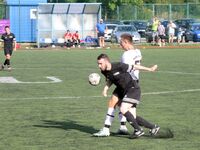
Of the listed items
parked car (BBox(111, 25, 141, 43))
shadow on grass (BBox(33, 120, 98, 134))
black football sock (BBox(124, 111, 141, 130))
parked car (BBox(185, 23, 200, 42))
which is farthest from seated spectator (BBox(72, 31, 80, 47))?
black football sock (BBox(124, 111, 141, 130))

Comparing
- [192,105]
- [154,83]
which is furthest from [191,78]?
[192,105]

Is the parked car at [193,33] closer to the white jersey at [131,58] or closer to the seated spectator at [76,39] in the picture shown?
the seated spectator at [76,39]

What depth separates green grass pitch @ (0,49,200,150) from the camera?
35.6ft

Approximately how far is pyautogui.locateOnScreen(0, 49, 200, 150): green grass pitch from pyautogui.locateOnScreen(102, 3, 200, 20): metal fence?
44.8 metres

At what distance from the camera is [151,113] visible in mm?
14375

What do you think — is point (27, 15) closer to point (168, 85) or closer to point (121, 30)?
point (121, 30)

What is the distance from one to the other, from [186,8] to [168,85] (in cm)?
5063

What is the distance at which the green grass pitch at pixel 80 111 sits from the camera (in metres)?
10.9

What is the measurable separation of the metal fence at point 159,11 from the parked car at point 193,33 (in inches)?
504

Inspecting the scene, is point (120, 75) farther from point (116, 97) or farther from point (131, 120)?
point (131, 120)

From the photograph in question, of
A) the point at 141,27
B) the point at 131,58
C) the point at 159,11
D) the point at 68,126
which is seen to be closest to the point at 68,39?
the point at 141,27

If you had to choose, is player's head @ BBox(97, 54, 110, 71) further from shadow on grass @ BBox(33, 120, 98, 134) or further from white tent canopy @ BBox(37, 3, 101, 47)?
white tent canopy @ BBox(37, 3, 101, 47)

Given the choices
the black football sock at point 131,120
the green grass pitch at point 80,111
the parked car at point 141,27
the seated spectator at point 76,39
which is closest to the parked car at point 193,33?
the parked car at point 141,27

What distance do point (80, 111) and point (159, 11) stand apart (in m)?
58.5
